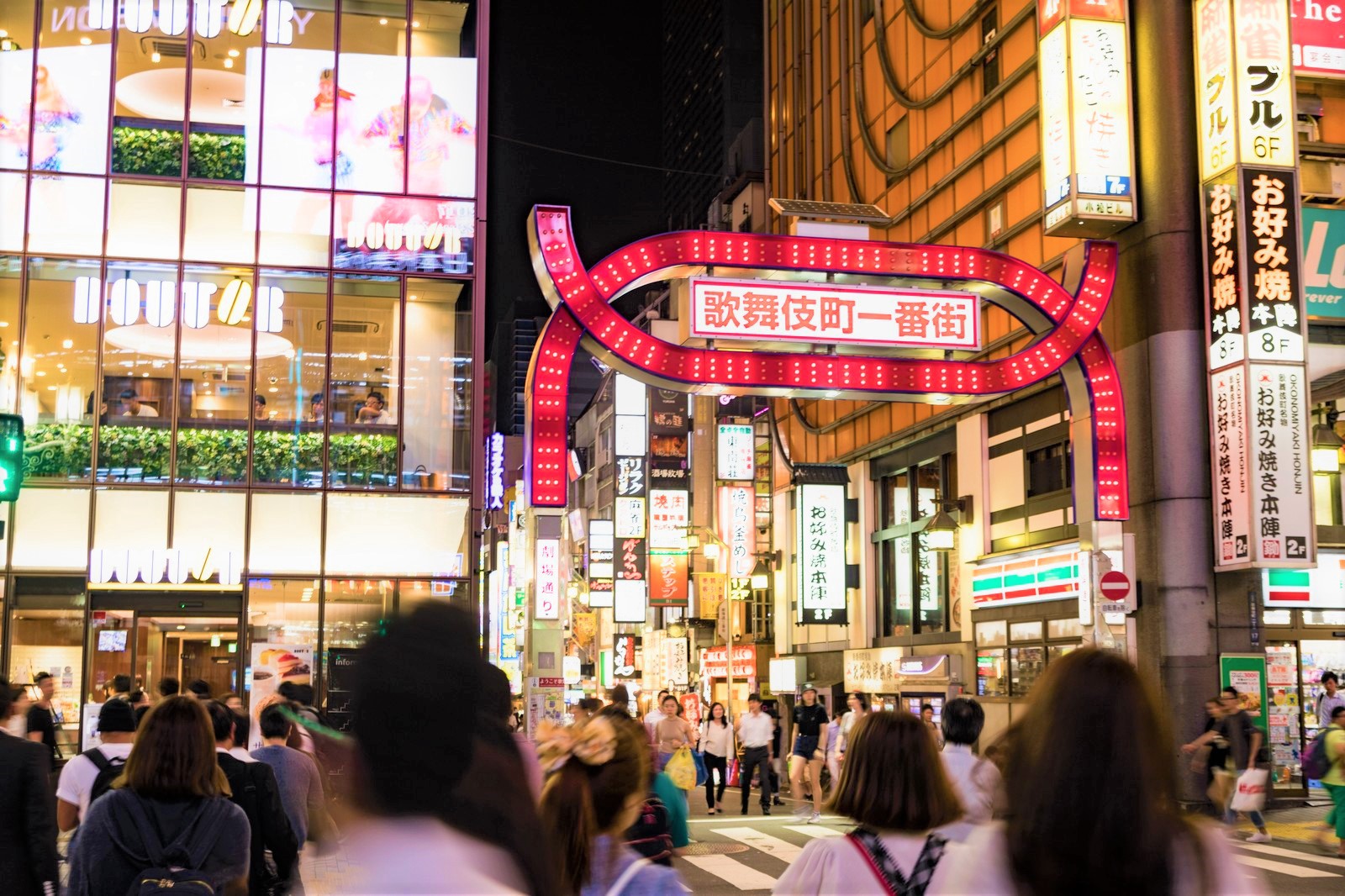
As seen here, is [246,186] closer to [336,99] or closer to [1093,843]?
[336,99]

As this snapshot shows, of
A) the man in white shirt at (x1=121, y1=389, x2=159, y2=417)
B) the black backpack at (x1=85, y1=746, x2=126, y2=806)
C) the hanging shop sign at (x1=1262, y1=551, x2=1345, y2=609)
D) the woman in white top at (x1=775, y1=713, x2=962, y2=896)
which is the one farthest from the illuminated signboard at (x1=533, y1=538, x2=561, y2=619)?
the woman in white top at (x1=775, y1=713, x2=962, y2=896)

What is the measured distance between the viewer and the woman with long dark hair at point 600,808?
4883 mm

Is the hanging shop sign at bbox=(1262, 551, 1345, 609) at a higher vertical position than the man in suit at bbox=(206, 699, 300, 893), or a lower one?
higher

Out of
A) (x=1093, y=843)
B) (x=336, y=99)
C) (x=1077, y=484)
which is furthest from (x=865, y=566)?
(x=1093, y=843)

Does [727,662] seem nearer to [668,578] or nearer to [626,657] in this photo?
[668,578]

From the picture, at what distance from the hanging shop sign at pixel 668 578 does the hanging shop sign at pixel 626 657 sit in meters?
24.1

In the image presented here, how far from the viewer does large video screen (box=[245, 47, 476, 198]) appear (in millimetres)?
26344

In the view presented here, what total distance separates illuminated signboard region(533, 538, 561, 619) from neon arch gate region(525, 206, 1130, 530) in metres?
1.23

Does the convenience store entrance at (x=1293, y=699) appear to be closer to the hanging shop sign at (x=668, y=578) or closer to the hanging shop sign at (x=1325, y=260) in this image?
the hanging shop sign at (x=1325, y=260)

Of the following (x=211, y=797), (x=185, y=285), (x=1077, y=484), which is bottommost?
(x=211, y=797)

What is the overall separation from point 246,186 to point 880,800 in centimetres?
2382

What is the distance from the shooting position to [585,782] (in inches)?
197

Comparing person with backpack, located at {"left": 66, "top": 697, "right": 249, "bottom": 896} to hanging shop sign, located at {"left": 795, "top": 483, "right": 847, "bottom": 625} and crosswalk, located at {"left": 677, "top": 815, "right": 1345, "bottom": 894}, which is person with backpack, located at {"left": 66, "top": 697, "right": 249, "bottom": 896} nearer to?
crosswalk, located at {"left": 677, "top": 815, "right": 1345, "bottom": 894}

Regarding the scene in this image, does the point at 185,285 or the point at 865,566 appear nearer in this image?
the point at 185,285
